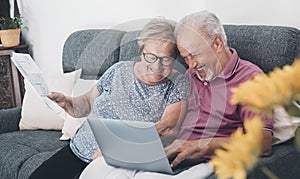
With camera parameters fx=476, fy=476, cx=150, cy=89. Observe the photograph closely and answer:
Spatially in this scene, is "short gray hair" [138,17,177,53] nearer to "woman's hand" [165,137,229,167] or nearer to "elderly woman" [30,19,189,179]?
"elderly woman" [30,19,189,179]

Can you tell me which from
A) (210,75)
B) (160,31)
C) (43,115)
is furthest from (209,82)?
(43,115)

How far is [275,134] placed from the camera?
1.73 meters

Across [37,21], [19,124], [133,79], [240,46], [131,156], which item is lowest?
[19,124]

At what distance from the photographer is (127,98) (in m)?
1.92

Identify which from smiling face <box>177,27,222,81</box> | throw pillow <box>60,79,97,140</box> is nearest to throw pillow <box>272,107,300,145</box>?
smiling face <box>177,27,222,81</box>

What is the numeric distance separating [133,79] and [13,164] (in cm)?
76

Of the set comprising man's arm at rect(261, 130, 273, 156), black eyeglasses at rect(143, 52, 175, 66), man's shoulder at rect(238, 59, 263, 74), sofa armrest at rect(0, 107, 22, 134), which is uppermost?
man's shoulder at rect(238, 59, 263, 74)

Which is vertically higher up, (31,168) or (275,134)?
(275,134)

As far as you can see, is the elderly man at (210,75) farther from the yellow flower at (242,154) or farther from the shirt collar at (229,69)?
the yellow flower at (242,154)

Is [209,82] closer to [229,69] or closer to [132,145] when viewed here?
[229,69]

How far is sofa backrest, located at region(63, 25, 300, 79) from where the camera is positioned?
1.82 meters

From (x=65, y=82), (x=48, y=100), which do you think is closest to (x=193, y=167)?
(x=48, y=100)

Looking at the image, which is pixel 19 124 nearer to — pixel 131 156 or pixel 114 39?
pixel 114 39

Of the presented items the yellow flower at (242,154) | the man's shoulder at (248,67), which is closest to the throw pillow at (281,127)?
the man's shoulder at (248,67)
